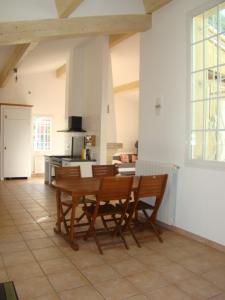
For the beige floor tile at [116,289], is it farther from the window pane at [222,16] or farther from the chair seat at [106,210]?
the window pane at [222,16]

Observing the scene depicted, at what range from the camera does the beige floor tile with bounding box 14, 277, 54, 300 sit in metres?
2.37

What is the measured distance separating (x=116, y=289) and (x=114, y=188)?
3.68 ft

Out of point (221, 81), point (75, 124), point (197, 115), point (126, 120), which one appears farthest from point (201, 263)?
point (126, 120)

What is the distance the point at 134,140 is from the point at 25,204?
7.29 metres

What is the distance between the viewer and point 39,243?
11.6 feet

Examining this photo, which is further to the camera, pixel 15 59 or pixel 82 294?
pixel 15 59

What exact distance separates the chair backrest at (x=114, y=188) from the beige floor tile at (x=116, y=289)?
91cm

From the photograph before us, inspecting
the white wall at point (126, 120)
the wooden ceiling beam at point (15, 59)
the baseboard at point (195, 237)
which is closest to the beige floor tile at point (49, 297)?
the baseboard at point (195, 237)

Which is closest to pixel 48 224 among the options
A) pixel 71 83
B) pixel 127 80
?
pixel 71 83

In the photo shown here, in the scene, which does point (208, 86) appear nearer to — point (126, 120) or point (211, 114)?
point (211, 114)

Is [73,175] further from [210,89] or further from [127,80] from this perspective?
[127,80]

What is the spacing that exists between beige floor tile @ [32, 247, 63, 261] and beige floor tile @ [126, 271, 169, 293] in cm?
90

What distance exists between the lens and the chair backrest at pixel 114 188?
3252mm

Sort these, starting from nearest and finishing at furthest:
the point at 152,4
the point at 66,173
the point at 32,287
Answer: the point at 32,287 → the point at 66,173 → the point at 152,4
